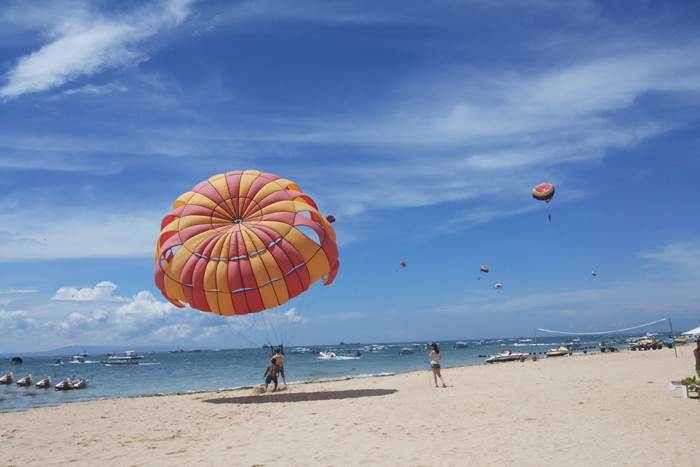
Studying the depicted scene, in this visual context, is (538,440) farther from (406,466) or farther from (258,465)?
(258,465)

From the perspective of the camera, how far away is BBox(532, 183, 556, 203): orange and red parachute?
22.2 metres

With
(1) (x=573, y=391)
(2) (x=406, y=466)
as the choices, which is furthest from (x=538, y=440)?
(1) (x=573, y=391)

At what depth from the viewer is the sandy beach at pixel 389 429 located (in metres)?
7.88

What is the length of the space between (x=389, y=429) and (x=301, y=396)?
6282mm

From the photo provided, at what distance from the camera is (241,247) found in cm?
1410

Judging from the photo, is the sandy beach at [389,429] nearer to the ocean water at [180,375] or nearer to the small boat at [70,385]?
the ocean water at [180,375]

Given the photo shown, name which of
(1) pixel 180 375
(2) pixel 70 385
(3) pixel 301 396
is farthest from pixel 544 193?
(1) pixel 180 375

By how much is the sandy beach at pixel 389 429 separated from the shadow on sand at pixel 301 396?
0.06 meters

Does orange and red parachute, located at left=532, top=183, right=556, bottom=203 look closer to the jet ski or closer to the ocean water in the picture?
the ocean water

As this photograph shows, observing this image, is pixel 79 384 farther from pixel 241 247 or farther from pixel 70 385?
pixel 241 247

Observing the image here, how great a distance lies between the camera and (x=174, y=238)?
14.7 m

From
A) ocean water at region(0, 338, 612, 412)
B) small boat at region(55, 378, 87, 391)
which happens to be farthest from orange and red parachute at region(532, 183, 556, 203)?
small boat at region(55, 378, 87, 391)

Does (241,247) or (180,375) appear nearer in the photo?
(241,247)

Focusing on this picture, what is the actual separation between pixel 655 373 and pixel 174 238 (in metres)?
16.6
